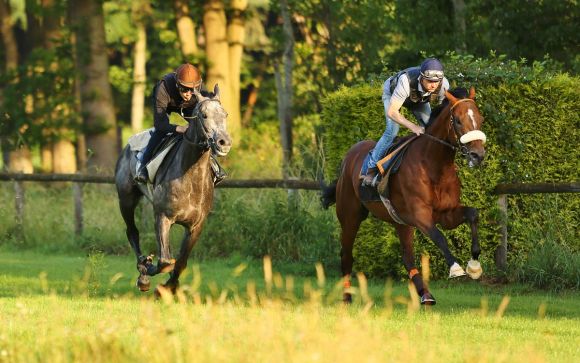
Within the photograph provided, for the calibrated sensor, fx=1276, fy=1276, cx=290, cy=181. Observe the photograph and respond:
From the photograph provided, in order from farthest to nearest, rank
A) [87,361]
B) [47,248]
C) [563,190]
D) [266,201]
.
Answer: [47,248], [266,201], [563,190], [87,361]

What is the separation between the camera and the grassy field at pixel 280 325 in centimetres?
772

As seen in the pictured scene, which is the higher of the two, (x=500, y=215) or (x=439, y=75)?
(x=439, y=75)

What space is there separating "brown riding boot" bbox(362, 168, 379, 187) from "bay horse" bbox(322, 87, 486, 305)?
18 centimetres

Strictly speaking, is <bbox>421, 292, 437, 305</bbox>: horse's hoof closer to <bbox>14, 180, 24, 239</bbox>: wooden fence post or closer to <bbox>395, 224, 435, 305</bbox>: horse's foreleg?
<bbox>395, 224, 435, 305</bbox>: horse's foreleg

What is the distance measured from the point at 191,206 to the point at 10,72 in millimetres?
25803

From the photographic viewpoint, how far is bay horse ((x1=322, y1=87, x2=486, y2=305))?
12156 mm

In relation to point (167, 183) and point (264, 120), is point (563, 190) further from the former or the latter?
point (264, 120)

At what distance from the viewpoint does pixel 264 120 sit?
48.4m

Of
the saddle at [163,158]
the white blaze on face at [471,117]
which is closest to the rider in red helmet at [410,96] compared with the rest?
the white blaze on face at [471,117]

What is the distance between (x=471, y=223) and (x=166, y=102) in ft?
11.6

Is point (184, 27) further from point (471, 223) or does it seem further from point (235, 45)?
point (471, 223)

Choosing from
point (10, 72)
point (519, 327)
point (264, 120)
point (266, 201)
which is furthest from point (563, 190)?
point (264, 120)

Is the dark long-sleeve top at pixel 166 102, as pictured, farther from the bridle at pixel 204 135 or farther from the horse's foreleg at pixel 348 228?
the horse's foreleg at pixel 348 228

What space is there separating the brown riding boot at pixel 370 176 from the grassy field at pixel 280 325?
1271 mm
